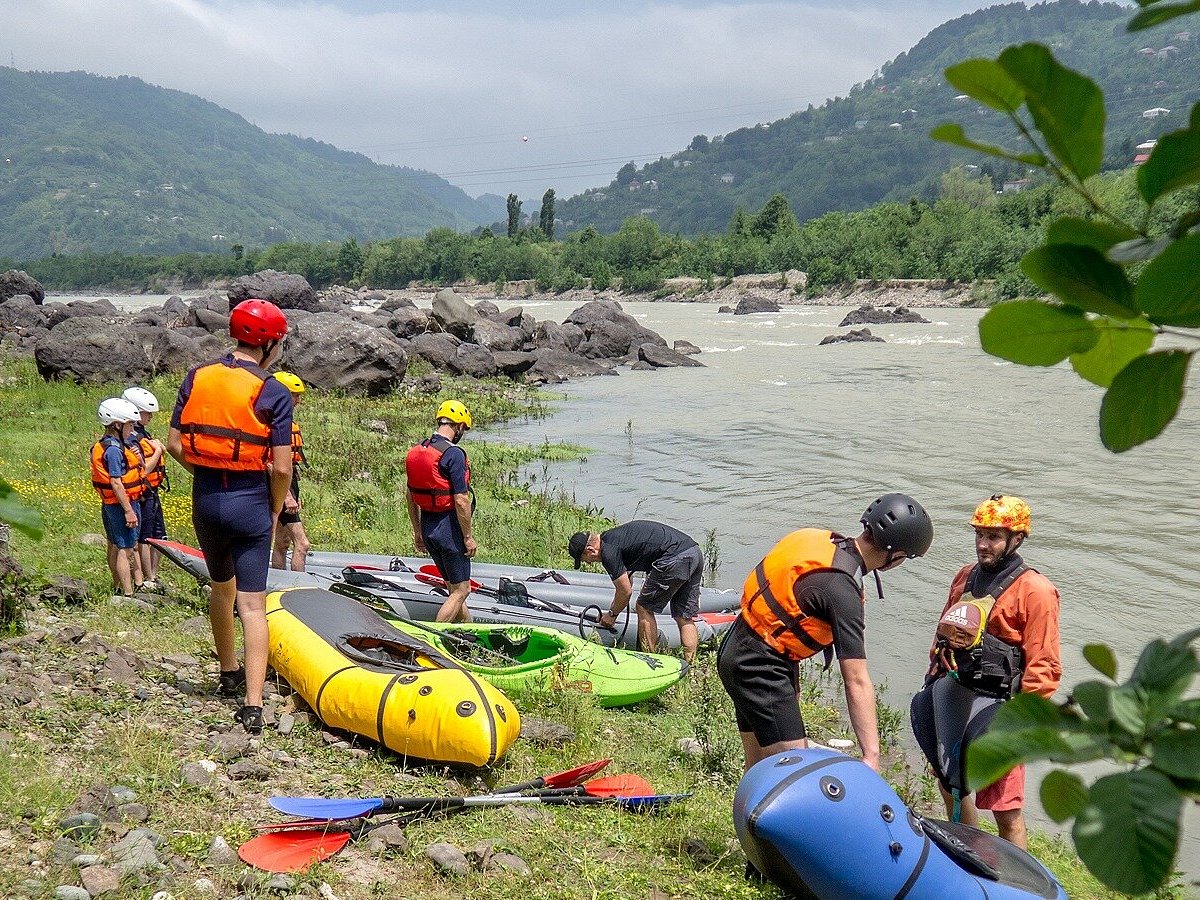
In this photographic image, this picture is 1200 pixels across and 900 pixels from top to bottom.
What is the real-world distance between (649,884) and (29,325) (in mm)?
31113

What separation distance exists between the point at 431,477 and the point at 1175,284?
6.67 m

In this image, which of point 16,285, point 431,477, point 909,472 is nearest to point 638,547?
point 431,477

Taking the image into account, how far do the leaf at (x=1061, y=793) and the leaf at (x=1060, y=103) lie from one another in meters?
0.40

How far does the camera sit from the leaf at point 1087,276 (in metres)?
0.66

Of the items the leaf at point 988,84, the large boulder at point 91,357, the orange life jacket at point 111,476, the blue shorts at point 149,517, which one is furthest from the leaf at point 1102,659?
the large boulder at point 91,357

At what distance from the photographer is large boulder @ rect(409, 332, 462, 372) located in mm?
25859

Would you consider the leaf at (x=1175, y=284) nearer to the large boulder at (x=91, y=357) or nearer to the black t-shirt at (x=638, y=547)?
the black t-shirt at (x=638, y=547)

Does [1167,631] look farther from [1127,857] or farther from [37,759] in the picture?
[1127,857]

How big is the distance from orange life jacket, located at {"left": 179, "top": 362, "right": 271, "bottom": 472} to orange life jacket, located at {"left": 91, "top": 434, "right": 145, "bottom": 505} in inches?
115

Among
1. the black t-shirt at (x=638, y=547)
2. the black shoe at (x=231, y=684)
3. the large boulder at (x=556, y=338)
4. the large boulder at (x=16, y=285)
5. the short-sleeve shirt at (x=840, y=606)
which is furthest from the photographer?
the large boulder at (x=16, y=285)

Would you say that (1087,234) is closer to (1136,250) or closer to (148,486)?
(1136,250)

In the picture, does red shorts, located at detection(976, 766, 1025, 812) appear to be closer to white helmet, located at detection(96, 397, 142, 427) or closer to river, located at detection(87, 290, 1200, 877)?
river, located at detection(87, 290, 1200, 877)

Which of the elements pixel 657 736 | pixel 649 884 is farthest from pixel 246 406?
pixel 657 736

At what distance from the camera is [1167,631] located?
8625 millimetres
